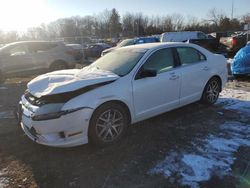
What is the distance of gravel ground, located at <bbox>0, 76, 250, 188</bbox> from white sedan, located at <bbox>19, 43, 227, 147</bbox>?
11.0 inches

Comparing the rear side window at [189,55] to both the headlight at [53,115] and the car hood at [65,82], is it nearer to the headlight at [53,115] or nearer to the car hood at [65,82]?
the car hood at [65,82]

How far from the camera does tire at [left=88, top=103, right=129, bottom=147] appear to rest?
413 centimetres

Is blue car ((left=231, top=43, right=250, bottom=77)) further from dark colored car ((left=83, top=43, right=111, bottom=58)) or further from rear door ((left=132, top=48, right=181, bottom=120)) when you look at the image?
dark colored car ((left=83, top=43, right=111, bottom=58))

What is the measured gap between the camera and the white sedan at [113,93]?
395 centimetres

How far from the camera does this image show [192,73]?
561 centimetres

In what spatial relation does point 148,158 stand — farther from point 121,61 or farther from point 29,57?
point 29,57

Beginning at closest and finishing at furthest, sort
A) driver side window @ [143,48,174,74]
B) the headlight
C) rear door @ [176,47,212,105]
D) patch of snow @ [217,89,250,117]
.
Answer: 1. the headlight
2. driver side window @ [143,48,174,74]
3. rear door @ [176,47,212,105]
4. patch of snow @ [217,89,250,117]

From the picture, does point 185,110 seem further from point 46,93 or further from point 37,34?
point 37,34

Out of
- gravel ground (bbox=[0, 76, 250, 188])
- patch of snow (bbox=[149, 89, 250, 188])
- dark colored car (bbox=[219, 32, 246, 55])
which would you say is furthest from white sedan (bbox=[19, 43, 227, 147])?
dark colored car (bbox=[219, 32, 246, 55])

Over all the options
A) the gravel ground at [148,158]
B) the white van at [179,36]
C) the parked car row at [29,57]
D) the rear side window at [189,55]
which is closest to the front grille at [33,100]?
the gravel ground at [148,158]

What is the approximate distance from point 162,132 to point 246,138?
1347 millimetres

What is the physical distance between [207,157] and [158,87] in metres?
1.54

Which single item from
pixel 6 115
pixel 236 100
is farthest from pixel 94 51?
pixel 236 100

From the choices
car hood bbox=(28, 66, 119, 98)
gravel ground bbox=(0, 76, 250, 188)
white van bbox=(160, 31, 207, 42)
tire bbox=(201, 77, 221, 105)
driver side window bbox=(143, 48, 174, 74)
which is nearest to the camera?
gravel ground bbox=(0, 76, 250, 188)
